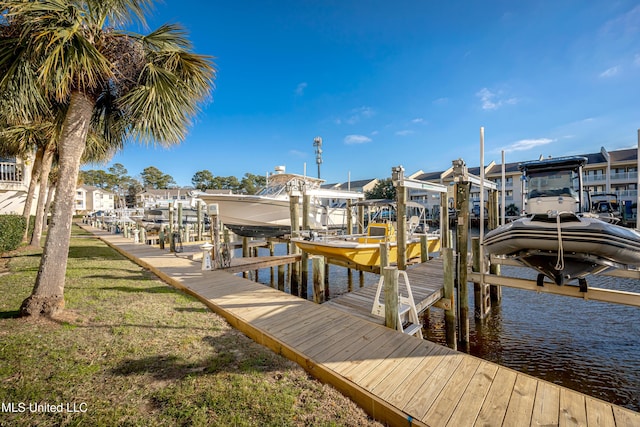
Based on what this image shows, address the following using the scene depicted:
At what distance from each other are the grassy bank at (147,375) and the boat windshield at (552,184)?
6.56 meters

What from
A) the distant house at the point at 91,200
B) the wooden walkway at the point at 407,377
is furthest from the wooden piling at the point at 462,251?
the distant house at the point at 91,200

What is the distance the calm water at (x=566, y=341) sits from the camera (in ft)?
17.3

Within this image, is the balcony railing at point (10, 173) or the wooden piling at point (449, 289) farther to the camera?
the balcony railing at point (10, 173)

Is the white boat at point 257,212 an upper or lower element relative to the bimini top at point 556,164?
lower

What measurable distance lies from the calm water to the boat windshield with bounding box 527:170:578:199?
3.58m

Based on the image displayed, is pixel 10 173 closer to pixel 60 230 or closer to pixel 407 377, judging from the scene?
pixel 60 230

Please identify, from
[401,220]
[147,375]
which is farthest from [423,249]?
[147,375]

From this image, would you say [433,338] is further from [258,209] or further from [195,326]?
[258,209]

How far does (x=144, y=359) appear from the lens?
144 inches

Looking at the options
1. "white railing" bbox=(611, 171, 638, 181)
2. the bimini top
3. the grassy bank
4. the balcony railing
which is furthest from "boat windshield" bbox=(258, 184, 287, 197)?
"white railing" bbox=(611, 171, 638, 181)

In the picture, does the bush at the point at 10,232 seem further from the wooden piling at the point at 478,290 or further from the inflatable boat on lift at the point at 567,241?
the wooden piling at the point at 478,290

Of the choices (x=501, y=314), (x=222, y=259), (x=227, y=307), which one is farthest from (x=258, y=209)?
(x=501, y=314)

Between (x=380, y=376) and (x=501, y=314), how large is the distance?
730 centimetres

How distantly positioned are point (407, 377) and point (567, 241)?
3.70 metres
